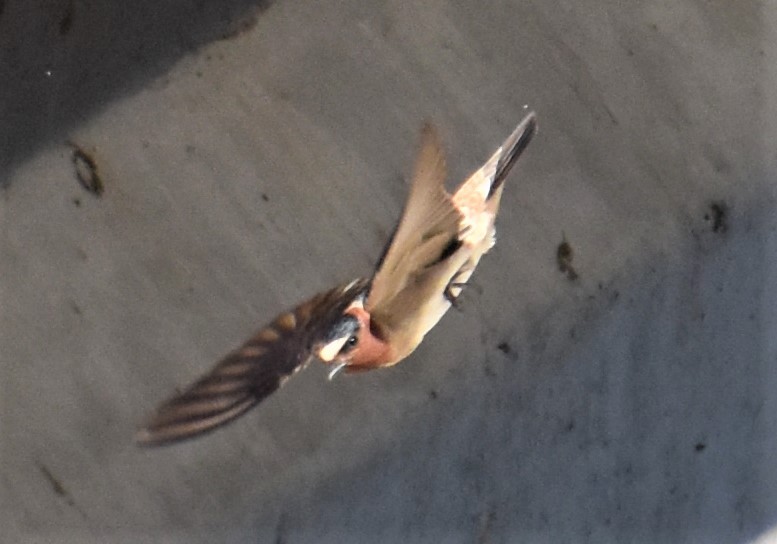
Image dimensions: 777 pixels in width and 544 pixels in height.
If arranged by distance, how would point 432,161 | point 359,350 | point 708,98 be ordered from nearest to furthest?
point 432,161 → point 359,350 → point 708,98

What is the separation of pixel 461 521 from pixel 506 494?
0.11 metres

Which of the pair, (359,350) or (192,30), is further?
(192,30)

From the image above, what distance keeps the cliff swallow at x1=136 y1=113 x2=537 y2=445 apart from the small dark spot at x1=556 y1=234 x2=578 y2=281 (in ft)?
0.62

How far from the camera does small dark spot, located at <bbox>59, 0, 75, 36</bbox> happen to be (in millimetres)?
1940

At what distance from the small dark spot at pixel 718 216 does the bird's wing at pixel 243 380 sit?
0.88 meters

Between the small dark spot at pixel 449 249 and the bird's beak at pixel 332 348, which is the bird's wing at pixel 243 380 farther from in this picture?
the small dark spot at pixel 449 249

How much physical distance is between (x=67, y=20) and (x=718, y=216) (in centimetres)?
141

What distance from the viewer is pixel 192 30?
1.94 metres

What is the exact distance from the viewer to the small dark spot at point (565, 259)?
1.97 m

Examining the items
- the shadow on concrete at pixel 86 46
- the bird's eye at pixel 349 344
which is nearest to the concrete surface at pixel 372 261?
the shadow on concrete at pixel 86 46

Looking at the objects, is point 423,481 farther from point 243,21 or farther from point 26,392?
point 243,21

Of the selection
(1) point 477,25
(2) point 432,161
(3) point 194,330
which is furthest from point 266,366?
(1) point 477,25

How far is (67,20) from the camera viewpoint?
194 centimetres

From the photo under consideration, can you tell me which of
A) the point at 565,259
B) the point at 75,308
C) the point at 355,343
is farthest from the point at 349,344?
the point at 75,308
